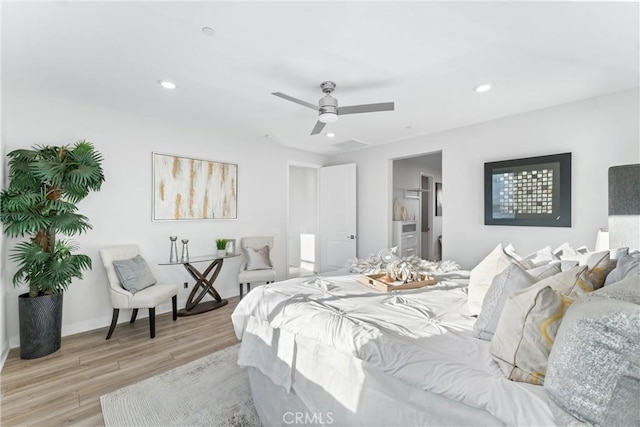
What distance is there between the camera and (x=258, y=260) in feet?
14.5

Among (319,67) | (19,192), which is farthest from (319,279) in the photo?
(19,192)

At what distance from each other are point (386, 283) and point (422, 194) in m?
5.30

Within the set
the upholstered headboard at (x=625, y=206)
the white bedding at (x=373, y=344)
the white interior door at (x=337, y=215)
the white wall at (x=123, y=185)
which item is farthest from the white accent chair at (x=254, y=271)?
the upholstered headboard at (x=625, y=206)

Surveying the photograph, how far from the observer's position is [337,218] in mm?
5641

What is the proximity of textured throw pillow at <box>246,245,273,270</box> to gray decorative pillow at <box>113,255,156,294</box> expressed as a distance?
1377 millimetres

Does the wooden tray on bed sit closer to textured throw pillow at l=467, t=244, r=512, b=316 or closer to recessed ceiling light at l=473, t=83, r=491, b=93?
textured throw pillow at l=467, t=244, r=512, b=316

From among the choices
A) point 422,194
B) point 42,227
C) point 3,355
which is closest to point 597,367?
point 42,227

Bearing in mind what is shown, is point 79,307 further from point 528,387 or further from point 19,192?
point 528,387

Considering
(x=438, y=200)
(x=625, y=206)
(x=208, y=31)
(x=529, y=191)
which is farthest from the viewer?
(x=438, y=200)

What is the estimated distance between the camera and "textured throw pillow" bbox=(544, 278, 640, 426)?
797 millimetres

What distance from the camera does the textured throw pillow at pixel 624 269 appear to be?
4.35ft

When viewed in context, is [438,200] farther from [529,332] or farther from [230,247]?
[529,332]

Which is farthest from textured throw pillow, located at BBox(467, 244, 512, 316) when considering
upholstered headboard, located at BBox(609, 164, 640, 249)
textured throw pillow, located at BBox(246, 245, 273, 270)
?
textured throw pillow, located at BBox(246, 245, 273, 270)

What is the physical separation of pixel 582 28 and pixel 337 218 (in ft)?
13.8
